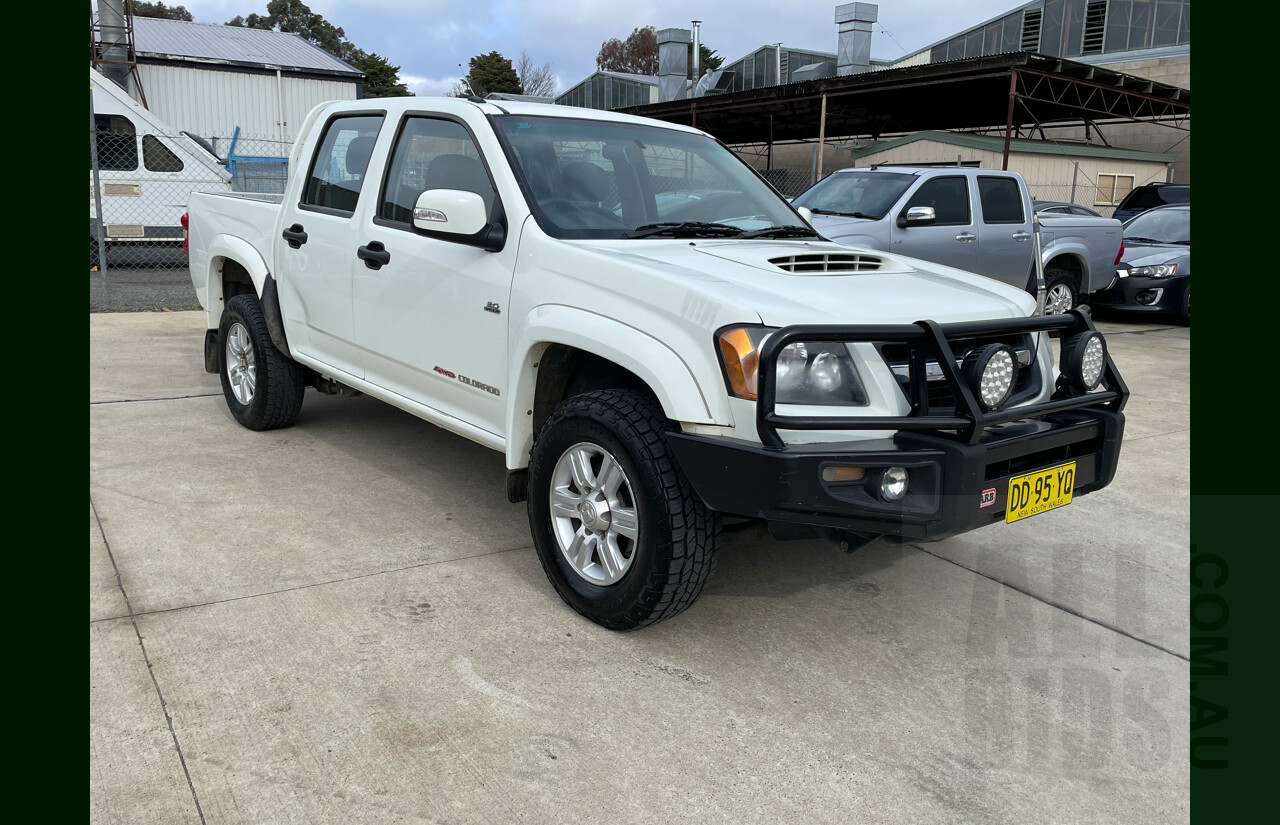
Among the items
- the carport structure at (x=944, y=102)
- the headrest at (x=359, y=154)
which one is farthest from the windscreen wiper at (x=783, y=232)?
the carport structure at (x=944, y=102)

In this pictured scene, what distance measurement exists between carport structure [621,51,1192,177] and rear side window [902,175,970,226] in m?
4.91

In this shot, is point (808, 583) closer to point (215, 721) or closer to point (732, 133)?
point (215, 721)

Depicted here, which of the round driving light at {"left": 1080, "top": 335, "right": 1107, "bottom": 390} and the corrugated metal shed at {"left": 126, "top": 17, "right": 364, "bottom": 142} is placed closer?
the round driving light at {"left": 1080, "top": 335, "right": 1107, "bottom": 390}

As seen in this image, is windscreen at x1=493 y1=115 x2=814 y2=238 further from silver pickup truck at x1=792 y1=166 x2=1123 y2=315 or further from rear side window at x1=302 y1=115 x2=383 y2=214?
silver pickup truck at x1=792 y1=166 x2=1123 y2=315

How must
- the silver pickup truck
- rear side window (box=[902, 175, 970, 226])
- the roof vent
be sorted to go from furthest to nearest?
1. rear side window (box=[902, 175, 970, 226])
2. the silver pickup truck
3. the roof vent

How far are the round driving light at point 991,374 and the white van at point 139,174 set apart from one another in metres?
14.2

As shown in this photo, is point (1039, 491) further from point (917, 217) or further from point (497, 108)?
point (917, 217)

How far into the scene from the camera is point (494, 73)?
62.2 metres

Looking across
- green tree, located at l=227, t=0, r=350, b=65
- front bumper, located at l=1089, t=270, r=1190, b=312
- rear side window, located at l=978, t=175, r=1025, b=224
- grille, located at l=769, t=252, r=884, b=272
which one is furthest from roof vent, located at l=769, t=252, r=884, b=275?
green tree, located at l=227, t=0, r=350, b=65

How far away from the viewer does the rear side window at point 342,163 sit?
4.79 metres

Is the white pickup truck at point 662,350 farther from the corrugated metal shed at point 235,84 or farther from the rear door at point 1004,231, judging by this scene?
the corrugated metal shed at point 235,84

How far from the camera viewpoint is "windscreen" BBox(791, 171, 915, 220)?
32.0 feet

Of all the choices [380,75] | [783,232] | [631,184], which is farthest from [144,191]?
[380,75]

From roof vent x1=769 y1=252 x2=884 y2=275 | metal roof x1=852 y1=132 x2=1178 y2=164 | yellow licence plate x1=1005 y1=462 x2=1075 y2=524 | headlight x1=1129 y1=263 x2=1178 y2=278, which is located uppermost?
metal roof x1=852 y1=132 x2=1178 y2=164
